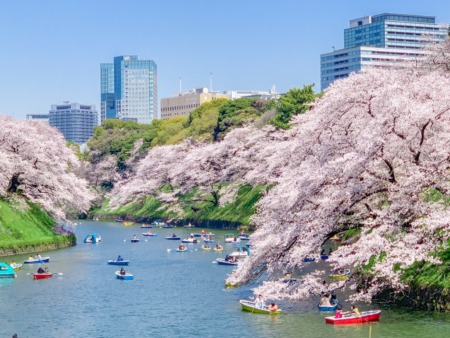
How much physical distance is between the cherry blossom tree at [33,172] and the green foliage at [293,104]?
25.8 m

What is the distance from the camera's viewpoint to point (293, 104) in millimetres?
95812

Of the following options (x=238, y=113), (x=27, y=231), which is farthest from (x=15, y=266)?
(x=238, y=113)

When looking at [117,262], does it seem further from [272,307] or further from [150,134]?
[150,134]

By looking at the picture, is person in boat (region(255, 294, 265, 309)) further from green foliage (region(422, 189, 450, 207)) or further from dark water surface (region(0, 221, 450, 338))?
green foliage (region(422, 189, 450, 207))

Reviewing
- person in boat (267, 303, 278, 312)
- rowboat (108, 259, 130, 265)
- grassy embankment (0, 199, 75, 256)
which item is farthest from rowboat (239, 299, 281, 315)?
grassy embankment (0, 199, 75, 256)

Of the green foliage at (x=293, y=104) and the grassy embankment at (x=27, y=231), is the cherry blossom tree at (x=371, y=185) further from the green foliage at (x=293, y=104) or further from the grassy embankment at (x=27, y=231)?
the green foliage at (x=293, y=104)

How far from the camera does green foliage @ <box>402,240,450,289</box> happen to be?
37372 mm

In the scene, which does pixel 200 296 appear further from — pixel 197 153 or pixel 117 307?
pixel 197 153

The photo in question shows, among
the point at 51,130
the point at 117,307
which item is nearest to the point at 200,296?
the point at 117,307

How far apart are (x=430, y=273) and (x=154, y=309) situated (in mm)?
14959

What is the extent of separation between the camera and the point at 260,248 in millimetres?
42250

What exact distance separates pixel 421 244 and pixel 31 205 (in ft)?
161

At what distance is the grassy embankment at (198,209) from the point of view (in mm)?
98956

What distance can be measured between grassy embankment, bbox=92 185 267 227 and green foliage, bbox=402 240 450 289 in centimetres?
5084
